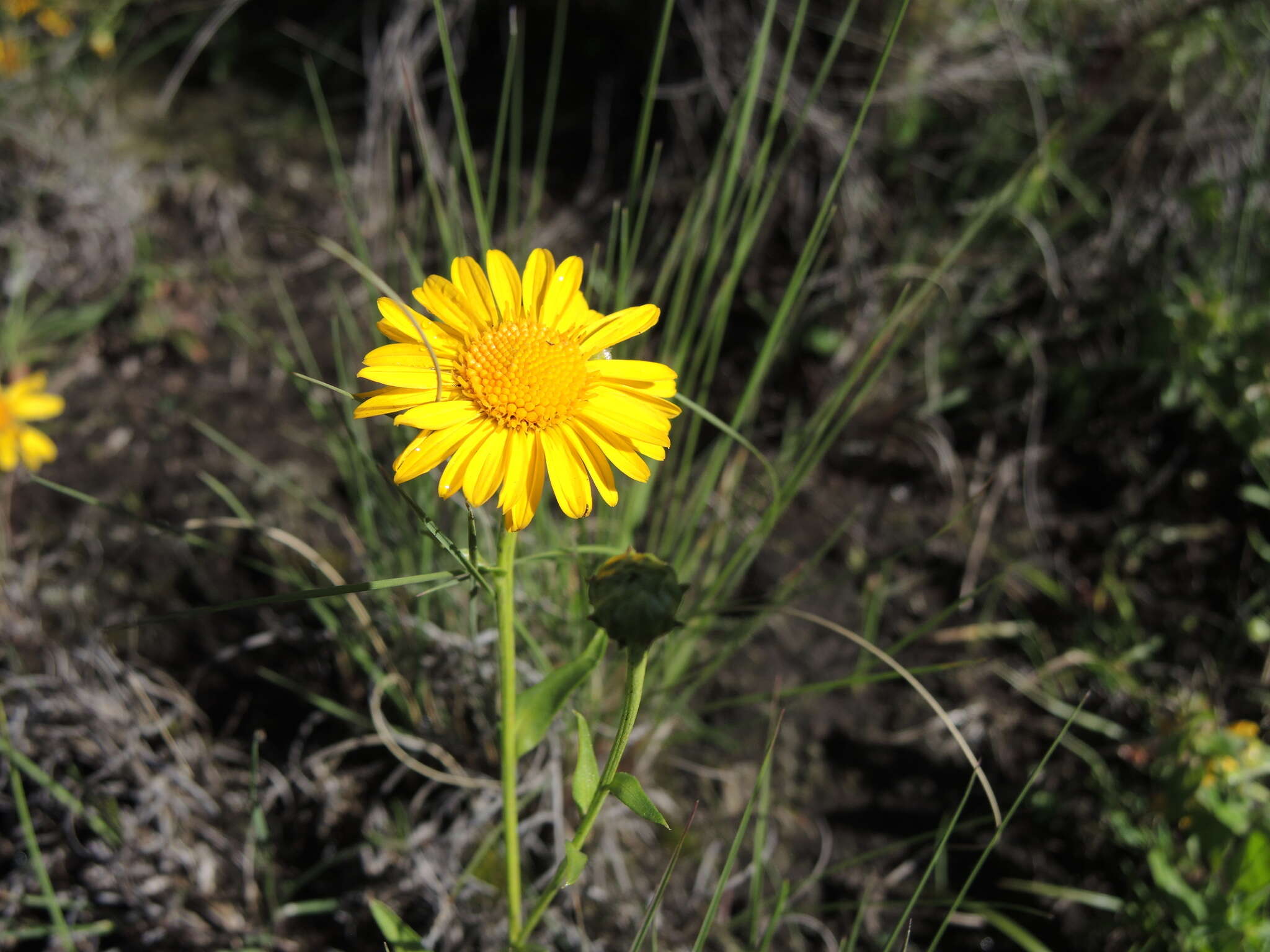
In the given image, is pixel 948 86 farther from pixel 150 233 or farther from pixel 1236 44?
pixel 150 233

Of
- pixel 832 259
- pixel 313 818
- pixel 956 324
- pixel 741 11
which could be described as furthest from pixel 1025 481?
pixel 313 818

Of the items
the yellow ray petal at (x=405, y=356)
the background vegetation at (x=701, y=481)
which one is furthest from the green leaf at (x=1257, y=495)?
the yellow ray petal at (x=405, y=356)

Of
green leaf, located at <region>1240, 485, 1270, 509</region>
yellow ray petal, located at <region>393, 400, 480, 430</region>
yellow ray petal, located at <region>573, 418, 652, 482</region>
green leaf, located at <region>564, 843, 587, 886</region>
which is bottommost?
green leaf, located at <region>564, 843, 587, 886</region>

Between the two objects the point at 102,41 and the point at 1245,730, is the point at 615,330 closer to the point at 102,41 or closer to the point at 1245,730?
the point at 1245,730

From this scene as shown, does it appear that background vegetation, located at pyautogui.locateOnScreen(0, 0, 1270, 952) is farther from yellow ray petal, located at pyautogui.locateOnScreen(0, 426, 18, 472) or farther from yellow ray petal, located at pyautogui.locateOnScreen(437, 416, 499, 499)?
yellow ray petal, located at pyautogui.locateOnScreen(437, 416, 499, 499)

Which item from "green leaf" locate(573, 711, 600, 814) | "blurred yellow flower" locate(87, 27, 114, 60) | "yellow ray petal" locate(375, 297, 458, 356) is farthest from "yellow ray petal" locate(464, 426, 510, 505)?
"blurred yellow flower" locate(87, 27, 114, 60)

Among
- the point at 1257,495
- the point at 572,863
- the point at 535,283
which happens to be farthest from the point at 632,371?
the point at 1257,495
